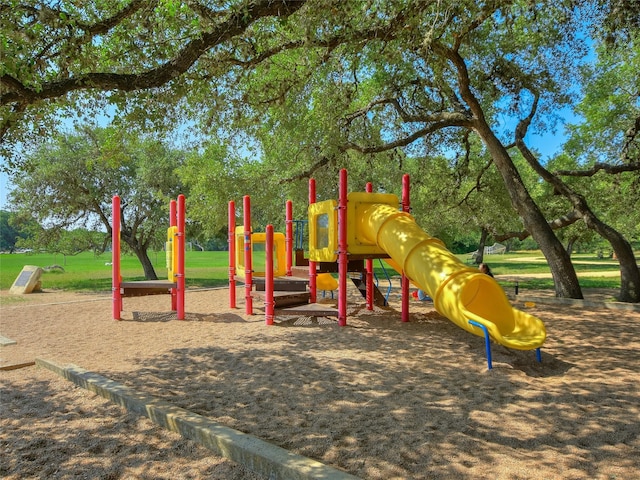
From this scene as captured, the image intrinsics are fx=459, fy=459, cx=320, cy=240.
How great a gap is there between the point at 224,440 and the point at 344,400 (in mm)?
1546

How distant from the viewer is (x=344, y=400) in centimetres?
458

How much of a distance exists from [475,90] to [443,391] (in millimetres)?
11816

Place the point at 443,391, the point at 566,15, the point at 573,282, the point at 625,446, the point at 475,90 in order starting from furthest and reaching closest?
the point at 475,90 < the point at 573,282 < the point at 566,15 < the point at 443,391 < the point at 625,446

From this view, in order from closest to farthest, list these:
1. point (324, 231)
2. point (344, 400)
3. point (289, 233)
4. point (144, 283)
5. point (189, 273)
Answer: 1. point (344, 400)
2. point (324, 231)
3. point (144, 283)
4. point (289, 233)
5. point (189, 273)

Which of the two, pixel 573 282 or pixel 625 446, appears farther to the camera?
pixel 573 282

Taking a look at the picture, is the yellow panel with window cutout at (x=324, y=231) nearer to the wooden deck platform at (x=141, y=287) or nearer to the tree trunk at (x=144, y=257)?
the wooden deck platform at (x=141, y=287)

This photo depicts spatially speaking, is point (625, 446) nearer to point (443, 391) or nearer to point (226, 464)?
point (443, 391)

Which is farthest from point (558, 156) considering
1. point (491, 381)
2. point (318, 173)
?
point (491, 381)

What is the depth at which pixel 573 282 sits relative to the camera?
12.3m

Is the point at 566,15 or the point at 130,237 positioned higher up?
the point at 566,15

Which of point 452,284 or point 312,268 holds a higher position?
point 312,268

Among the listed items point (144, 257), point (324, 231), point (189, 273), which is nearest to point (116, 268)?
point (324, 231)

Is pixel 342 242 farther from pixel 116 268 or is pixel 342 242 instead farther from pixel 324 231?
pixel 116 268

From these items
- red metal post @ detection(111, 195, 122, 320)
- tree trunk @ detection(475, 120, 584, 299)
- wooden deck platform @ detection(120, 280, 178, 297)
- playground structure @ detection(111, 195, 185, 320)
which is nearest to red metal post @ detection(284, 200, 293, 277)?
playground structure @ detection(111, 195, 185, 320)
